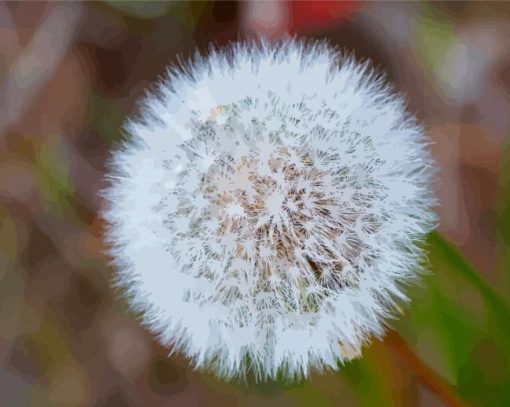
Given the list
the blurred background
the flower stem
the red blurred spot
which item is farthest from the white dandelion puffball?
the red blurred spot

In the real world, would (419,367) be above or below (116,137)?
below

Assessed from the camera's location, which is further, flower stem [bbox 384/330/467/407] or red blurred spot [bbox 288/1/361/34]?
red blurred spot [bbox 288/1/361/34]

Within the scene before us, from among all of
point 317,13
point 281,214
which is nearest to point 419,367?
point 281,214

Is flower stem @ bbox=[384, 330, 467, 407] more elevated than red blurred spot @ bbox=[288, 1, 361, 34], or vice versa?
red blurred spot @ bbox=[288, 1, 361, 34]

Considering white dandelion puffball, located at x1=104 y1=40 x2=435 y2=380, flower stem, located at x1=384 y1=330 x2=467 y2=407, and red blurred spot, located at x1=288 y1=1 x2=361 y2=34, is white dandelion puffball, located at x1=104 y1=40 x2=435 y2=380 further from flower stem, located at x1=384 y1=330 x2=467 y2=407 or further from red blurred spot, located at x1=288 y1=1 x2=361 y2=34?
red blurred spot, located at x1=288 y1=1 x2=361 y2=34

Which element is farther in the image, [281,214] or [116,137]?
[116,137]

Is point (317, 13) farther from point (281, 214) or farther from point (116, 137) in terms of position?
point (281, 214)

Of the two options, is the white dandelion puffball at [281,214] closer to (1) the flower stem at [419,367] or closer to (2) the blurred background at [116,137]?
(1) the flower stem at [419,367]

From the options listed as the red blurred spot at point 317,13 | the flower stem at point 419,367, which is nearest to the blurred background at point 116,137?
the red blurred spot at point 317,13
